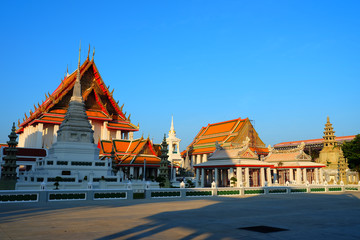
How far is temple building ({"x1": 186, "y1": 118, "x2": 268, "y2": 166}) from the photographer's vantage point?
6325 cm

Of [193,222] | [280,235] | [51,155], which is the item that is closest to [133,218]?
[193,222]

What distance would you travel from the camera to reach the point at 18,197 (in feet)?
55.9

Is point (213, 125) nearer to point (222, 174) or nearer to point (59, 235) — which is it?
point (222, 174)

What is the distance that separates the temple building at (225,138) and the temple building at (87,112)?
16934 mm

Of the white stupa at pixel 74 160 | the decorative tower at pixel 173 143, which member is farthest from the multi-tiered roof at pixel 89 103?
the white stupa at pixel 74 160

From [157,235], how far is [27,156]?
126 ft

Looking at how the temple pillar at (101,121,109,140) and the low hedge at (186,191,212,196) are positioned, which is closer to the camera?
the low hedge at (186,191,212,196)

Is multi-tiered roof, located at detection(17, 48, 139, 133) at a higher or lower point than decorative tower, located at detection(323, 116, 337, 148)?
higher

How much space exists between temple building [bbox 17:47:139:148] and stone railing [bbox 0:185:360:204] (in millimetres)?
29860

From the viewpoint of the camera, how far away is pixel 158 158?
150ft

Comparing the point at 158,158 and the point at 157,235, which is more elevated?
the point at 158,158

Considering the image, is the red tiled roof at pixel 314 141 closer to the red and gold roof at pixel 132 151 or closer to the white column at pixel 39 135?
the red and gold roof at pixel 132 151

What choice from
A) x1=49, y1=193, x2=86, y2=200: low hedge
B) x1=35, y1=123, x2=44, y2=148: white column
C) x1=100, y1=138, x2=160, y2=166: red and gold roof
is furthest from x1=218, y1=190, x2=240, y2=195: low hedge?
x1=35, y1=123, x2=44, y2=148: white column

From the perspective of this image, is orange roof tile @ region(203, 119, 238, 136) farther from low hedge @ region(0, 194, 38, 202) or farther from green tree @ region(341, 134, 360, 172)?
A: low hedge @ region(0, 194, 38, 202)
